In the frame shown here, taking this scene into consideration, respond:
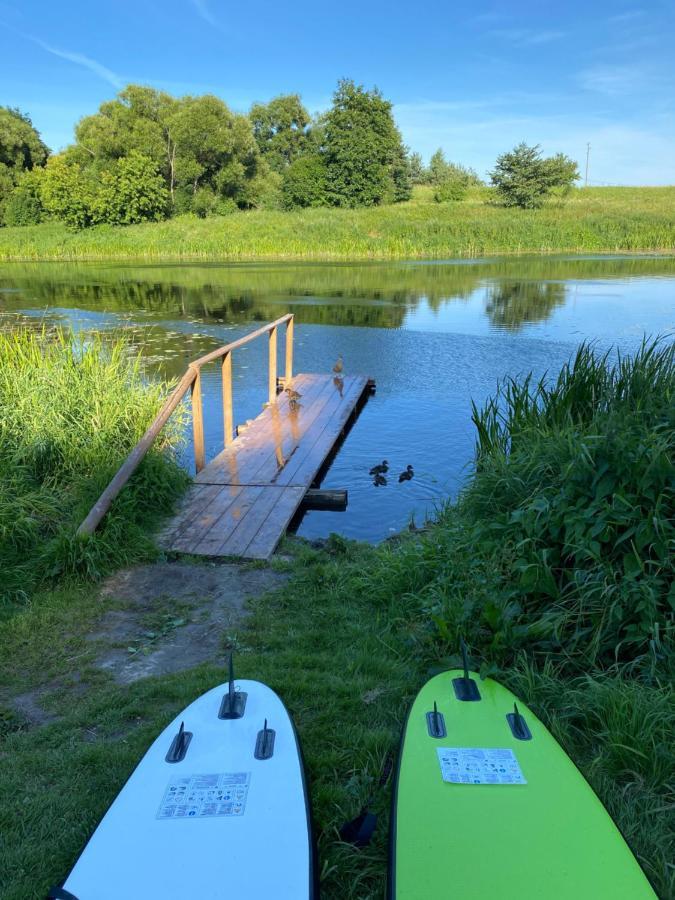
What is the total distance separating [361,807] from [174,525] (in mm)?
2933

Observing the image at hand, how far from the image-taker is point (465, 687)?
238 centimetres

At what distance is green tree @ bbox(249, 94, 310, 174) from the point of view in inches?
2191

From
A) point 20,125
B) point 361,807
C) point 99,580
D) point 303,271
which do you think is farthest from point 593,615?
point 20,125

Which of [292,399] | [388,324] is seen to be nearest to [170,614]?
[292,399]

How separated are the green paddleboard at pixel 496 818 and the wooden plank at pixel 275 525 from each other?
6.81ft

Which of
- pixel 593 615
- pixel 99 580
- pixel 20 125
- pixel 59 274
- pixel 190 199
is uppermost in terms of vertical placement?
pixel 20 125

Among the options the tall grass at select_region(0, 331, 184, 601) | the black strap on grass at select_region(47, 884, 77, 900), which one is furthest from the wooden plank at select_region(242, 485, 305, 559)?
the black strap on grass at select_region(47, 884, 77, 900)

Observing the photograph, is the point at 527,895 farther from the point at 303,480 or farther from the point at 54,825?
the point at 303,480

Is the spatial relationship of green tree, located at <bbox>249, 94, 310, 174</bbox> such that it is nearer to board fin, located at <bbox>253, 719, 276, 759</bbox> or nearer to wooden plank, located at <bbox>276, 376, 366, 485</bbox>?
wooden plank, located at <bbox>276, 376, 366, 485</bbox>

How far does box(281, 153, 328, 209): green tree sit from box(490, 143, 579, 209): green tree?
38.8 ft

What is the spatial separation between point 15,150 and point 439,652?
56.7 m

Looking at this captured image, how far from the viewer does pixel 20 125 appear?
1836 inches

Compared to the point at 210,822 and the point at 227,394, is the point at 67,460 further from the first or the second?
the point at 210,822

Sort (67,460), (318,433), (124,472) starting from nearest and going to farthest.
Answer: (124,472)
(67,460)
(318,433)
